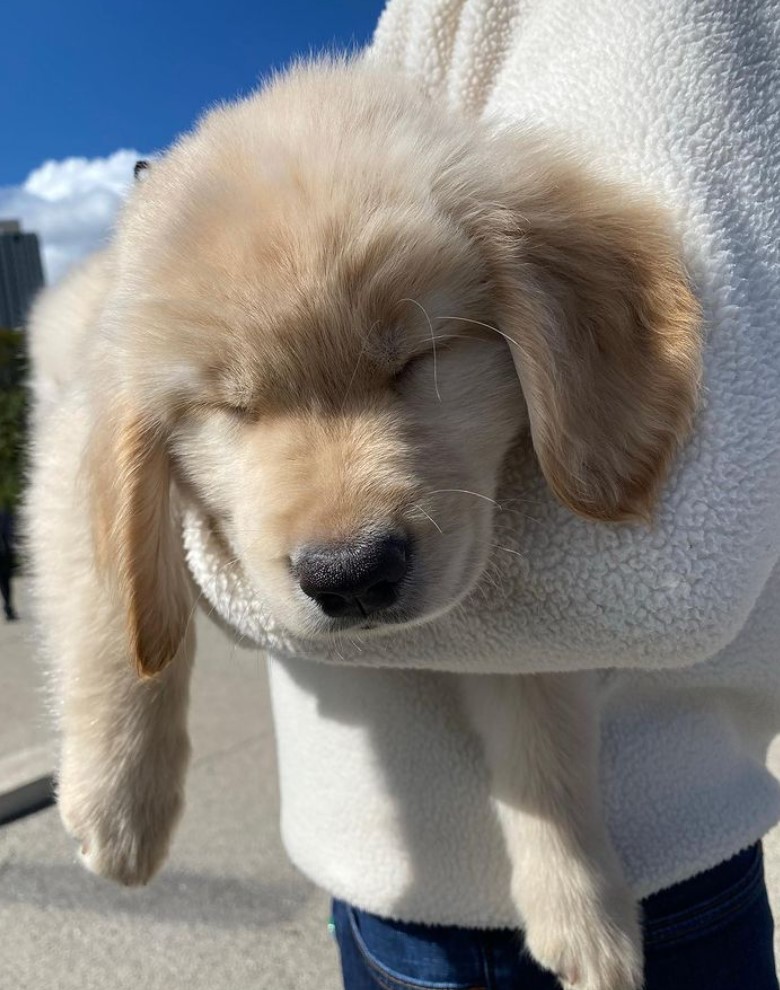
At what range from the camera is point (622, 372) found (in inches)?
38.4

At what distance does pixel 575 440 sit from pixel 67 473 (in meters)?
0.79

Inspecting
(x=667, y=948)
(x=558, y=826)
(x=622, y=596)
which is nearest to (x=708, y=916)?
(x=667, y=948)

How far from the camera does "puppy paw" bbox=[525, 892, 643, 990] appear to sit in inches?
45.2

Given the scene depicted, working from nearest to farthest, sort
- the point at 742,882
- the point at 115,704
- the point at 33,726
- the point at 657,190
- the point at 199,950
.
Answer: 1. the point at 657,190
2. the point at 742,882
3. the point at 115,704
4. the point at 199,950
5. the point at 33,726

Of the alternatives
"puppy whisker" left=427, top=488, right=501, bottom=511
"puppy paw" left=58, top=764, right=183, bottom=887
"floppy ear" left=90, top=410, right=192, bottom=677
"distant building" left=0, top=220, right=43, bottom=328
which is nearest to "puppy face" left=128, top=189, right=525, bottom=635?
"puppy whisker" left=427, top=488, right=501, bottom=511

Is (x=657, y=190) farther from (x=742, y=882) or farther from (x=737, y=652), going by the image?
(x=742, y=882)

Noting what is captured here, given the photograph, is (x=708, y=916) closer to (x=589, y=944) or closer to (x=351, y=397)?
(x=589, y=944)

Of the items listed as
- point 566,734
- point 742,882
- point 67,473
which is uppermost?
point 67,473

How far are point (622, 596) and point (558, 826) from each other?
480 millimetres

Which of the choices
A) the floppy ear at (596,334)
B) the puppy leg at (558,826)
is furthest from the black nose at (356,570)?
the puppy leg at (558,826)

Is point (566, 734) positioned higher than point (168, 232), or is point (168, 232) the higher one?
point (168, 232)

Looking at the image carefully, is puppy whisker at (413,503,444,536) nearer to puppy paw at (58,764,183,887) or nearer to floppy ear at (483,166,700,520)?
floppy ear at (483,166,700,520)

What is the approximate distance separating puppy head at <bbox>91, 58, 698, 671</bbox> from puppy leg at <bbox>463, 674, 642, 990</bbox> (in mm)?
375

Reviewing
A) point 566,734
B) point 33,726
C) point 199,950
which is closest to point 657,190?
point 566,734
